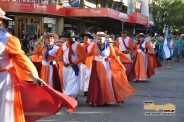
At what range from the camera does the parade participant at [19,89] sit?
197 inches

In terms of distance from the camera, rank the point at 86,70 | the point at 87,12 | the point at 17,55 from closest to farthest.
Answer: the point at 17,55 → the point at 86,70 → the point at 87,12

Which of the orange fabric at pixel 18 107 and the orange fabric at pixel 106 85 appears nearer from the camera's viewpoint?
the orange fabric at pixel 18 107

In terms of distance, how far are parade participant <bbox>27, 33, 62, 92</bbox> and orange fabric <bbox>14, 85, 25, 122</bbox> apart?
13.7ft

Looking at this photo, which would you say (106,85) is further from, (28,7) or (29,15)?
(29,15)

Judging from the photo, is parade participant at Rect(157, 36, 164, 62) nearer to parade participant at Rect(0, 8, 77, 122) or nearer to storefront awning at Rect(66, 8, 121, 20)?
storefront awning at Rect(66, 8, 121, 20)

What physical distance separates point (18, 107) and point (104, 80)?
14.8 feet

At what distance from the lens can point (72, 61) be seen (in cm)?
945

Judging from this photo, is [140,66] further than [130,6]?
No

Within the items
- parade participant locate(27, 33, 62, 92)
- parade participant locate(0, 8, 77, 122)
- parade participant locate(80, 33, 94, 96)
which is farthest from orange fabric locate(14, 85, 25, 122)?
parade participant locate(80, 33, 94, 96)

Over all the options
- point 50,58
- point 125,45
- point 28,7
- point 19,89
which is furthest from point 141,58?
point 28,7

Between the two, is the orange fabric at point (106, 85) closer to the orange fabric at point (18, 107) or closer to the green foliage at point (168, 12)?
the orange fabric at point (18, 107)

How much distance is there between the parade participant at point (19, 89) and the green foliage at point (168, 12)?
5340 cm

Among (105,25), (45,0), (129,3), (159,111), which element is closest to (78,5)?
(45,0)

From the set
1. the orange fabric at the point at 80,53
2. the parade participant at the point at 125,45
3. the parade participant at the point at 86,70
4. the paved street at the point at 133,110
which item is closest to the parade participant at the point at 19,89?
the paved street at the point at 133,110
